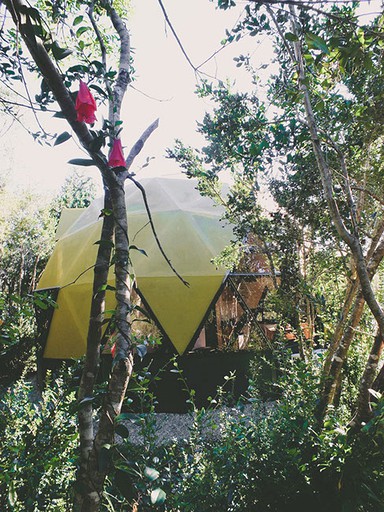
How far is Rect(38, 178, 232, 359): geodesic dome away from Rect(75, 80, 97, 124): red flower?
14.0 feet

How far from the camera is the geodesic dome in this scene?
6.48 metres

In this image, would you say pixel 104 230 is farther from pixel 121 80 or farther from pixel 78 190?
pixel 78 190

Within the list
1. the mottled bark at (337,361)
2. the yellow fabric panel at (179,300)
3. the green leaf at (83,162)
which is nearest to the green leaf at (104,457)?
the green leaf at (83,162)

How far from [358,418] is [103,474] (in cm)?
183

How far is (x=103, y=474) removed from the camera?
1277mm

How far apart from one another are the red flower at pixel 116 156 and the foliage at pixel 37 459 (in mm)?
1328

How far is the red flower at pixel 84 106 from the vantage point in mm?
1338

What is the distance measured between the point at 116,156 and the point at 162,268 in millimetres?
5173

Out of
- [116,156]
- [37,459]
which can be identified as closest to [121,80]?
[116,156]

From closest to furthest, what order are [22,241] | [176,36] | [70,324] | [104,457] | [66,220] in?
[104,457], [176,36], [70,324], [66,220], [22,241]

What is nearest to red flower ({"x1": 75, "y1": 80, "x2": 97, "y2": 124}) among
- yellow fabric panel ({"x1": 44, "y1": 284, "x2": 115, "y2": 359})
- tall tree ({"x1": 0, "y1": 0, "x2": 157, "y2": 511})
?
tall tree ({"x1": 0, "y1": 0, "x2": 157, "y2": 511})

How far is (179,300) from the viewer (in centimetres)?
653

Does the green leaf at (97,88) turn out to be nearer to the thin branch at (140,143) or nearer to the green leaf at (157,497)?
the thin branch at (140,143)

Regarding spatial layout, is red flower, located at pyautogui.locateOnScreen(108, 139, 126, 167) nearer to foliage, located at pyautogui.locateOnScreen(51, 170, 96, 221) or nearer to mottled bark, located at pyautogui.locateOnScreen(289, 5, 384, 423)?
mottled bark, located at pyautogui.locateOnScreen(289, 5, 384, 423)
